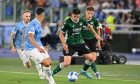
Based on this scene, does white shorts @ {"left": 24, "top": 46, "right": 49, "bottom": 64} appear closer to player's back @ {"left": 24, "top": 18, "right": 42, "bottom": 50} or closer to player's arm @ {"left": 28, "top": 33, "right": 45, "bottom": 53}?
player's back @ {"left": 24, "top": 18, "right": 42, "bottom": 50}

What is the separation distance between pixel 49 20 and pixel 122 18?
560 cm

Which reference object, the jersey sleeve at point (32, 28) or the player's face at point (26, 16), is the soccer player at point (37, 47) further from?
the player's face at point (26, 16)

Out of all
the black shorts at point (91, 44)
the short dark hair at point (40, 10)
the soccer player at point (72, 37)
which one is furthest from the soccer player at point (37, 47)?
the black shorts at point (91, 44)

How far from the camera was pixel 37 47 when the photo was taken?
1294 cm

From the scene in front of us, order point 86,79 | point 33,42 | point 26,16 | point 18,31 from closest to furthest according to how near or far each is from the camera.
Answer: point 33,42 → point 86,79 → point 26,16 → point 18,31

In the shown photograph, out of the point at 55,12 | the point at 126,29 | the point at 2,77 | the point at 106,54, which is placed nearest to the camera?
the point at 2,77

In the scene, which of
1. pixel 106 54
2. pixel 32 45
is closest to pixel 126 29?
pixel 106 54

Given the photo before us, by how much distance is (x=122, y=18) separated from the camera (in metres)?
30.7

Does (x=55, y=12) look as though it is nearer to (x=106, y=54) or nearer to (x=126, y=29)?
(x=126, y=29)

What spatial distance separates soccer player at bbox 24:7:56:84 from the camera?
13136 mm

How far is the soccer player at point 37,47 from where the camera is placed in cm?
1314

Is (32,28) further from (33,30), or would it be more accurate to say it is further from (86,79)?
(86,79)

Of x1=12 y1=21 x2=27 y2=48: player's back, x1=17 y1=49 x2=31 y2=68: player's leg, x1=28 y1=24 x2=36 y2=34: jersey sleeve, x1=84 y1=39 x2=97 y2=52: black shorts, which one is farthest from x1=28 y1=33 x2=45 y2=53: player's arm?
x1=84 y1=39 x2=97 y2=52: black shorts

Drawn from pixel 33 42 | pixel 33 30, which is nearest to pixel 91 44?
pixel 33 30
